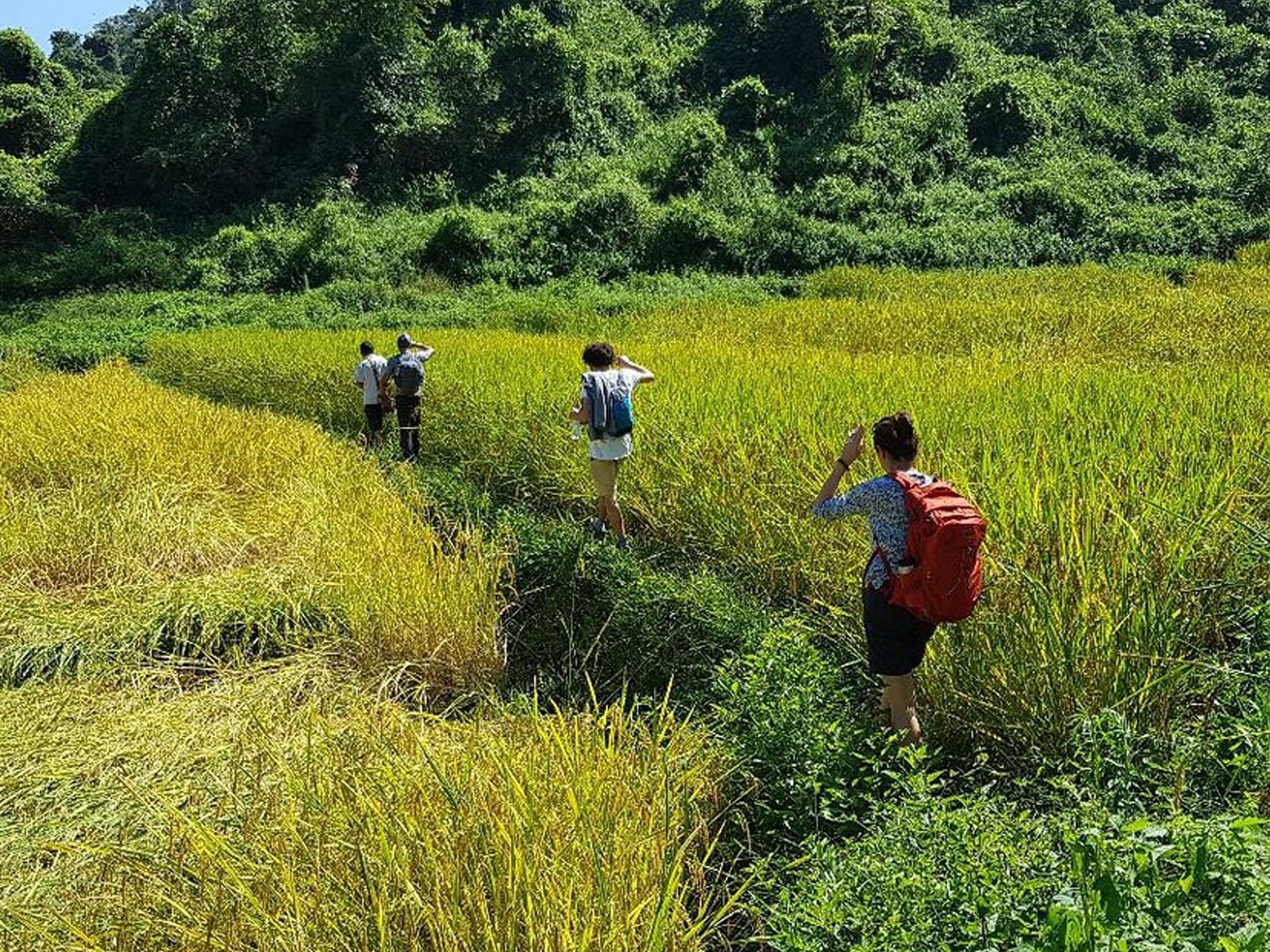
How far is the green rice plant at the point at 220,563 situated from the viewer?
3850 mm

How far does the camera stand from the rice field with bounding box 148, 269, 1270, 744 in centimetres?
261

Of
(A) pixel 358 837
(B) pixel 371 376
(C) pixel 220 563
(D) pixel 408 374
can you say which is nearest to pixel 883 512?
(A) pixel 358 837

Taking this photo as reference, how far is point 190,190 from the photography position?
26.8 metres

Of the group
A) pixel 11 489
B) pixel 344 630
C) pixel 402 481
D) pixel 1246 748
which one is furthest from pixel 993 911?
pixel 11 489

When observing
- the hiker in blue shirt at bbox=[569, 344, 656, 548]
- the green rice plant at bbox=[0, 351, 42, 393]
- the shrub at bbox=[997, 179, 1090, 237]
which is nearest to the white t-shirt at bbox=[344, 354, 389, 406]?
the hiker in blue shirt at bbox=[569, 344, 656, 548]

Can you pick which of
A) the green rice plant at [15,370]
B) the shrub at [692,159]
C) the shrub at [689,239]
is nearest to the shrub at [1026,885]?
the green rice plant at [15,370]

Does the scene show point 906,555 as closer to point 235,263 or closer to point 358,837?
point 358,837

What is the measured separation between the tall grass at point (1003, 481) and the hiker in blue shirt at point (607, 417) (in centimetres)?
25

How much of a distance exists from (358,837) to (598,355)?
3.17 m

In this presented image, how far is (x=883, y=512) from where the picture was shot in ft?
8.32

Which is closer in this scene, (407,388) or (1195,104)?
(407,388)

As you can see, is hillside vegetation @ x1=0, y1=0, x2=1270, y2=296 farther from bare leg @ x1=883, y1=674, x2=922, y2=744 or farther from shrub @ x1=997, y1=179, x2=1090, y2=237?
bare leg @ x1=883, y1=674, x2=922, y2=744

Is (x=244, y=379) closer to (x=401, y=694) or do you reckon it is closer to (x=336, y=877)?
(x=401, y=694)

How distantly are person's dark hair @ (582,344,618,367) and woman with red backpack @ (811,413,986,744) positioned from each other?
2178 millimetres
